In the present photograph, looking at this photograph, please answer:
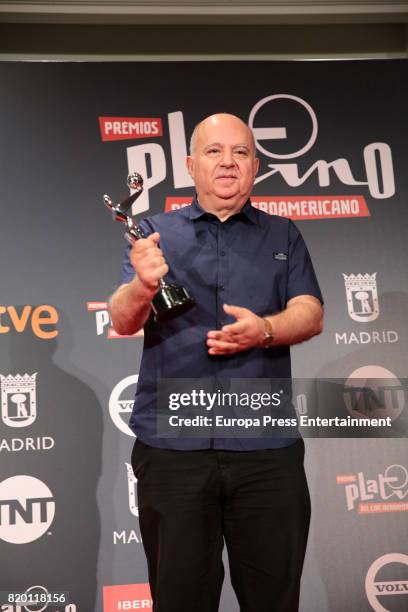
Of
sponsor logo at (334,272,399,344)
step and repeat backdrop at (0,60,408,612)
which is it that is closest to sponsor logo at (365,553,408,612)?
step and repeat backdrop at (0,60,408,612)

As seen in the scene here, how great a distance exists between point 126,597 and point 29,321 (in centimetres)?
115

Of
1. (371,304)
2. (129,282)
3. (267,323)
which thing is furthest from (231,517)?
(371,304)

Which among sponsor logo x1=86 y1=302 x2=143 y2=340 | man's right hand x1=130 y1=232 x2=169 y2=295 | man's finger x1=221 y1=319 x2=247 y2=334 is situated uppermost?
sponsor logo x1=86 y1=302 x2=143 y2=340

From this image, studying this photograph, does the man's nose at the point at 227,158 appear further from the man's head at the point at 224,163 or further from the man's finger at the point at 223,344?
the man's finger at the point at 223,344

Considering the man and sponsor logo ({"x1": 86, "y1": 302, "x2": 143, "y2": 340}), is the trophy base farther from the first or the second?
sponsor logo ({"x1": 86, "y1": 302, "x2": 143, "y2": 340})

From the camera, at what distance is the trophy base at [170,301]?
1673 millimetres

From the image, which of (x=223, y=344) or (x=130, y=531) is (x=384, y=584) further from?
(x=223, y=344)

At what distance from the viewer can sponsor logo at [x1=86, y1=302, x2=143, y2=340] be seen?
3.02 metres

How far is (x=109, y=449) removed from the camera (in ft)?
9.71

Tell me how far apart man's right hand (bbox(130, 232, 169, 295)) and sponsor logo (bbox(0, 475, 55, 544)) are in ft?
5.31

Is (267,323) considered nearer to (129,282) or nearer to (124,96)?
(129,282)

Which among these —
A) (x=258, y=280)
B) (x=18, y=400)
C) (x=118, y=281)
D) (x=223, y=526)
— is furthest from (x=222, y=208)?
(x=18, y=400)

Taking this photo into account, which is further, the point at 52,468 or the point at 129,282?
the point at 52,468

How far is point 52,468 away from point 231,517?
1.38 meters
